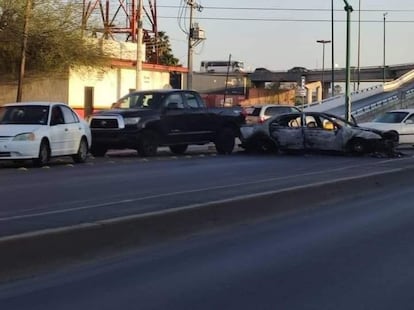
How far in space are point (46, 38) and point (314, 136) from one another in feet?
54.3

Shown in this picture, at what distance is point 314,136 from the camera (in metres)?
23.9

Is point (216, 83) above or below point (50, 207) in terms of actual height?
above

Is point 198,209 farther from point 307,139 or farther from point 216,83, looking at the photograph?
point 216,83

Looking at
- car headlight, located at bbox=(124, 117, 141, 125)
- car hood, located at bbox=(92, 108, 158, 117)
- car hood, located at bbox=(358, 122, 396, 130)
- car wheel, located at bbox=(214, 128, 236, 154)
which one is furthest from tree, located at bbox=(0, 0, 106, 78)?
car hood, located at bbox=(358, 122, 396, 130)

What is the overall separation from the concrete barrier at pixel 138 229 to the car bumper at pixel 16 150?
880 centimetres

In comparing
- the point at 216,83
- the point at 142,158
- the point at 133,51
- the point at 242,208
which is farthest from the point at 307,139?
the point at 216,83

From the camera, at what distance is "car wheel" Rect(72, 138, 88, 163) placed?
20531 millimetres

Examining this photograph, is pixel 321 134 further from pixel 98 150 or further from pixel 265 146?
pixel 98 150

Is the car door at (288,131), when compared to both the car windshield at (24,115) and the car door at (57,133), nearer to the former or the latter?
the car door at (57,133)

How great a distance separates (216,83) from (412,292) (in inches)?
4368

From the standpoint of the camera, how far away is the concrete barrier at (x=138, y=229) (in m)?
6.86

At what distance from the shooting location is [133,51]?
46.1m

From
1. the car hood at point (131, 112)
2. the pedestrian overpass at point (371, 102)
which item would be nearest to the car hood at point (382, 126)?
the car hood at point (131, 112)

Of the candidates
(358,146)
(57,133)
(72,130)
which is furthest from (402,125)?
(57,133)
